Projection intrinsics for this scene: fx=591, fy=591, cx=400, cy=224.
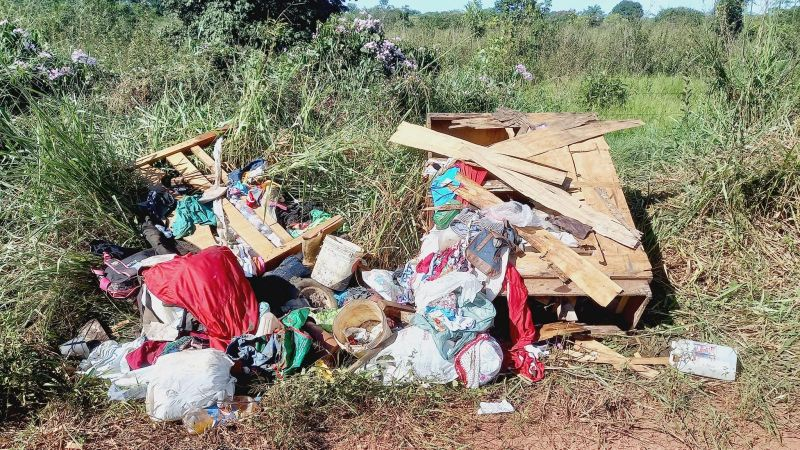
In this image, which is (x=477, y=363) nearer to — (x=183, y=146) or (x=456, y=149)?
(x=456, y=149)

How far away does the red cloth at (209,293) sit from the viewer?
3.71 meters

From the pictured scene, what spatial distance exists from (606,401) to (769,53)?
158 inches

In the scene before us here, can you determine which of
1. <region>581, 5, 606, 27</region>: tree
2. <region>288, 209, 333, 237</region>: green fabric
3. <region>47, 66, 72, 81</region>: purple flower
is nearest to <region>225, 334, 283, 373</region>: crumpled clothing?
<region>288, 209, 333, 237</region>: green fabric

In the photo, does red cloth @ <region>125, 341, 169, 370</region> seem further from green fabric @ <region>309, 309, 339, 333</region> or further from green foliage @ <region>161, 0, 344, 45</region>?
green foliage @ <region>161, 0, 344, 45</region>

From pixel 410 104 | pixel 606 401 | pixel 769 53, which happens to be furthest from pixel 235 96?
pixel 769 53

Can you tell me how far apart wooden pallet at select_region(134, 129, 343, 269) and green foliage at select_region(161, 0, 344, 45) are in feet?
8.56

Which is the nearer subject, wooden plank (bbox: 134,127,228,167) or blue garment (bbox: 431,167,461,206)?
blue garment (bbox: 431,167,461,206)

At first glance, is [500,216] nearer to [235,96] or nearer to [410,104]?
[410,104]

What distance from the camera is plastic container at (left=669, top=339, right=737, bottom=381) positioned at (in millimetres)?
3869

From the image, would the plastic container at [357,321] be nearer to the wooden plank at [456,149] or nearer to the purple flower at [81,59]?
the wooden plank at [456,149]

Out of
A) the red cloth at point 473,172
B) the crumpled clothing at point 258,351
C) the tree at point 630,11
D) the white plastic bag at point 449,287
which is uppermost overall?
the tree at point 630,11

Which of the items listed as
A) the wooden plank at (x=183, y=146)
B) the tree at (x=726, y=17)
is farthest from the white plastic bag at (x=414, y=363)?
the tree at (x=726, y=17)

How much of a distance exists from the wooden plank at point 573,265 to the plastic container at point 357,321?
3.85 feet

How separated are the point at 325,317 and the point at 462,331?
1001 millimetres
